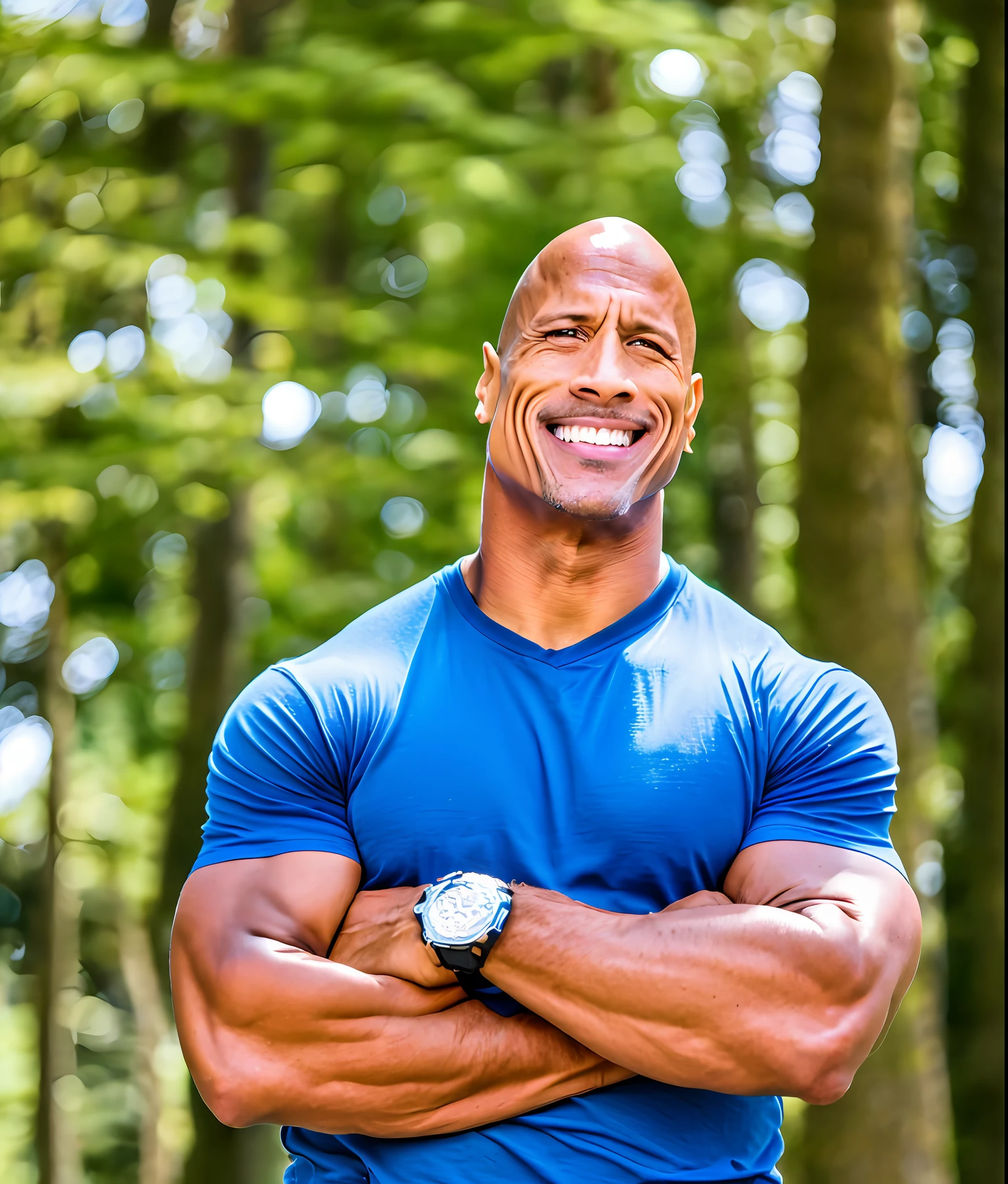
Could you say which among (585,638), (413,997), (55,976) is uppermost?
(585,638)

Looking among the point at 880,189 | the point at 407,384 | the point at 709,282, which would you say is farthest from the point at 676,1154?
the point at 407,384

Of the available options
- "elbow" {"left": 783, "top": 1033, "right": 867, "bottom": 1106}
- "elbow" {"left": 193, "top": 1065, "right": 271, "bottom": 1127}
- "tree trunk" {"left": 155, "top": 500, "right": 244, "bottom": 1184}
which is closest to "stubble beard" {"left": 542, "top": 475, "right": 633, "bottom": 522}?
"elbow" {"left": 783, "top": 1033, "right": 867, "bottom": 1106}

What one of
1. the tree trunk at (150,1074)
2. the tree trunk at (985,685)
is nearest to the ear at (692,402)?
the tree trunk at (985,685)

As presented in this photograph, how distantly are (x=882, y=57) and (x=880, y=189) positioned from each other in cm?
62

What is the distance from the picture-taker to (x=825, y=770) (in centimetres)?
279

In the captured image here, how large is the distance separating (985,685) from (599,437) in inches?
314

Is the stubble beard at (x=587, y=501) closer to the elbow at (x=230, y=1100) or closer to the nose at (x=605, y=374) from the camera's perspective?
the nose at (x=605, y=374)

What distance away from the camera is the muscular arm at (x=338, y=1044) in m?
2.56

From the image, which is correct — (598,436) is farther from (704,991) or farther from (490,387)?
(704,991)

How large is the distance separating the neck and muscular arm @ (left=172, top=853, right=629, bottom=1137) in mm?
757

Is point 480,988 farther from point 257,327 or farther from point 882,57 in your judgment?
point 257,327

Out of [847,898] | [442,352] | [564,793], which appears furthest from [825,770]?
[442,352]

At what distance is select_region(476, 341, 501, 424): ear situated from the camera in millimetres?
3180

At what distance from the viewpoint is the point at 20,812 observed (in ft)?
53.1
